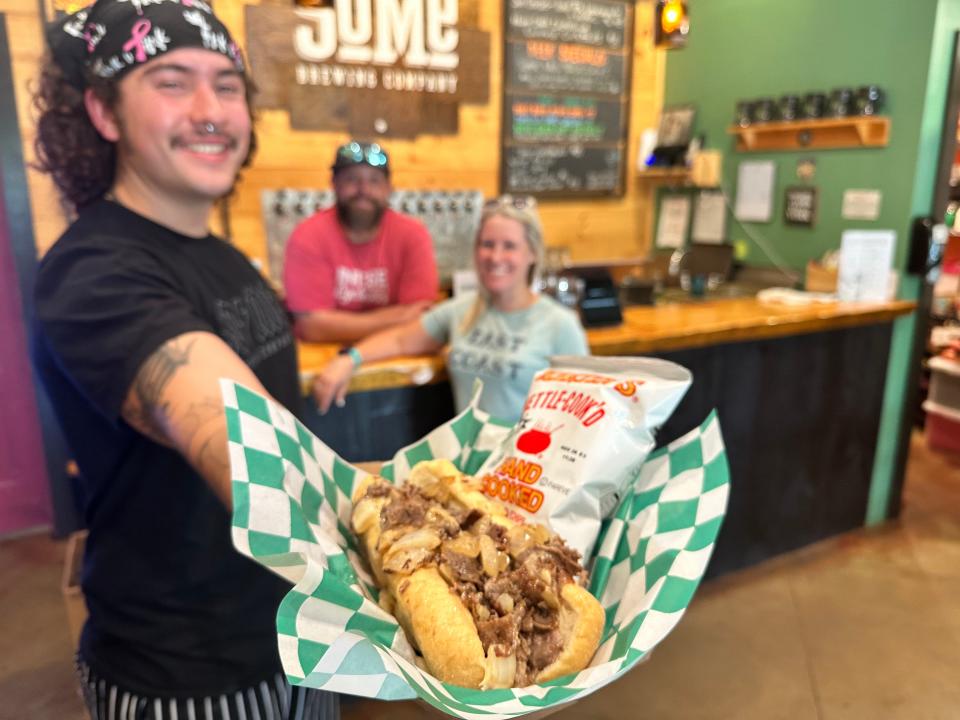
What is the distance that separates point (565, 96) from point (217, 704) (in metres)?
3.88

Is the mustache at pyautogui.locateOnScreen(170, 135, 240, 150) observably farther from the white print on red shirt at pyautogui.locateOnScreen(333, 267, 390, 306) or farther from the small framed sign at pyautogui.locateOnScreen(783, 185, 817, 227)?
the small framed sign at pyautogui.locateOnScreen(783, 185, 817, 227)

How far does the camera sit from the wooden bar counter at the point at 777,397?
2.59m

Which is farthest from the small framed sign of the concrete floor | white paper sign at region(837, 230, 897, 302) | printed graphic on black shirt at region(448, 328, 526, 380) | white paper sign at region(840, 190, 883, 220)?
printed graphic on black shirt at region(448, 328, 526, 380)

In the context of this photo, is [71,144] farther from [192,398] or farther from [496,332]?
[496,332]

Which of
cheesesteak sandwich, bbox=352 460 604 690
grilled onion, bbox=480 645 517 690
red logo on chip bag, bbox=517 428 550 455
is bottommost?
grilled onion, bbox=480 645 517 690

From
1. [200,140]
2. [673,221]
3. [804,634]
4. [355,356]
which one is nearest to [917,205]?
[673,221]

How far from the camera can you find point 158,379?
2.62 feet

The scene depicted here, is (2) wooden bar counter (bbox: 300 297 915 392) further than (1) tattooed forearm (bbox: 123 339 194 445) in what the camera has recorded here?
Yes

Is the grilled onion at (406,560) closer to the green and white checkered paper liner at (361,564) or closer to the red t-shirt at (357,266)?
the green and white checkered paper liner at (361,564)

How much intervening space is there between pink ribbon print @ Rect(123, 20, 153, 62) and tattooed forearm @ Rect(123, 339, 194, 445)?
40 cm

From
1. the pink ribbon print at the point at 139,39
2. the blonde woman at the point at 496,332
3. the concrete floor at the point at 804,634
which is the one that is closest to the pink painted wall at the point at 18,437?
the concrete floor at the point at 804,634

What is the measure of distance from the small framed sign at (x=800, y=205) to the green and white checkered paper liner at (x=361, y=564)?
10.4 ft

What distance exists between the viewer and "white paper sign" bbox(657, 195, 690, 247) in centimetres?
449

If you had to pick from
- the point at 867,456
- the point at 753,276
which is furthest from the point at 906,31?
the point at 867,456
